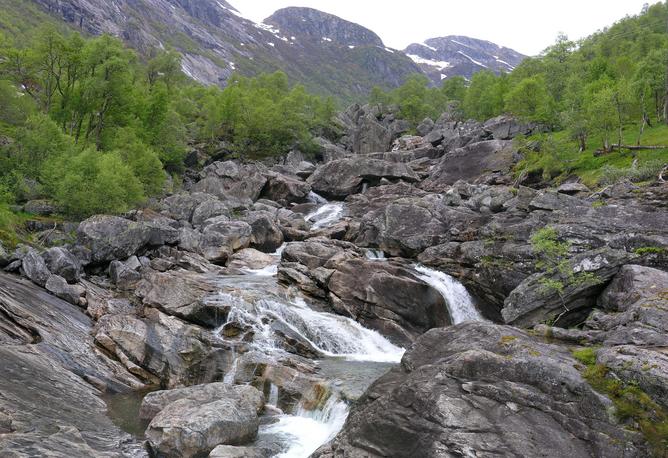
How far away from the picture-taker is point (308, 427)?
19.4 meters

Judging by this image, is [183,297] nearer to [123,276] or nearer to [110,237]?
[123,276]

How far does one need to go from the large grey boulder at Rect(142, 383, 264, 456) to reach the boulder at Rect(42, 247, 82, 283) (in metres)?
14.9

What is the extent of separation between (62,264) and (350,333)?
19485 millimetres

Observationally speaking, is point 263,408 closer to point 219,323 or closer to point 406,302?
point 219,323

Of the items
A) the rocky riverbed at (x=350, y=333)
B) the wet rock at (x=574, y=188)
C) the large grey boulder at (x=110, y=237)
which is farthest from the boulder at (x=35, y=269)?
the wet rock at (x=574, y=188)

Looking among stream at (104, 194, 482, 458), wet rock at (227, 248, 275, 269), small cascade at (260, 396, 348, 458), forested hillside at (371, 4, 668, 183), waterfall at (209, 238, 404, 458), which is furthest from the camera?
forested hillside at (371, 4, 668, 183)

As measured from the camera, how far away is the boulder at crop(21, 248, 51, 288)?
1104 inches

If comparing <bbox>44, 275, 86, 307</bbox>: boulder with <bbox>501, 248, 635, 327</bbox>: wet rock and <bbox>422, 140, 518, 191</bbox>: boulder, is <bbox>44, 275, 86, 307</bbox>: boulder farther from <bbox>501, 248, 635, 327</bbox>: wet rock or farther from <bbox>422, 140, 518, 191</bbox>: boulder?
<bbox>422, 140, 518, 191</bbox>: boulder

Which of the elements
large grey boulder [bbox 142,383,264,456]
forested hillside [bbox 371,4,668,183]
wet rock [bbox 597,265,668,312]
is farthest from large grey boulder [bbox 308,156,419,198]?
large grey boulder [bbox 142,383,264,456]

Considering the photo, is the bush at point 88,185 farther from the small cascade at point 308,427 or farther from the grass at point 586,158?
the grass at point 586,158

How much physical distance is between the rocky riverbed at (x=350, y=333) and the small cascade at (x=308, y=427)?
0.10 m

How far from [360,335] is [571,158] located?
43.5 m

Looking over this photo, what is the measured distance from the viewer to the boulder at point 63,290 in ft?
91.4

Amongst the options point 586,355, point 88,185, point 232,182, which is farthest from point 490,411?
point 232,182
